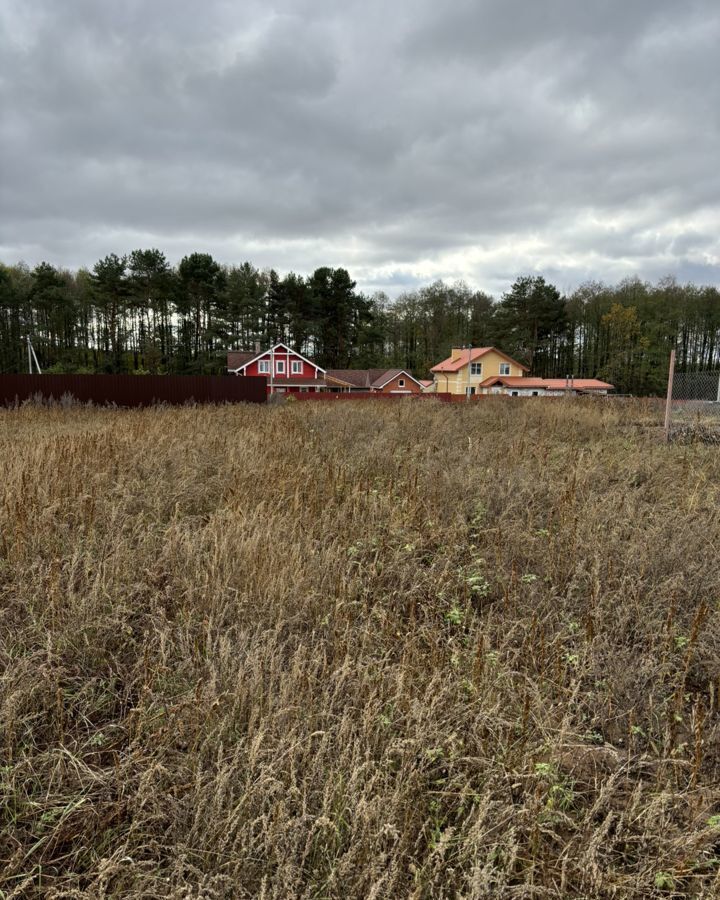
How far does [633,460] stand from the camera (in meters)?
6.03

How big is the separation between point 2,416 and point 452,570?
10320mm

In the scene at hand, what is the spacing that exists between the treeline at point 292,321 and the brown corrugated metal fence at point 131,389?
27.3 meters

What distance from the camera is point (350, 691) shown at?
→ 80.4 inches

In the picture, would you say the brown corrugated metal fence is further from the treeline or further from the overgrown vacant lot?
the treeline

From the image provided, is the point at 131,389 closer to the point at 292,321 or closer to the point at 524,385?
the point at 292,321

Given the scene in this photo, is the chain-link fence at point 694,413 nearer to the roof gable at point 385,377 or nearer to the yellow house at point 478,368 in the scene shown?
the roof gable at point 385,377

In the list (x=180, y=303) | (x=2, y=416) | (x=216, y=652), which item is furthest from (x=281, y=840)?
(x=180, y=303)

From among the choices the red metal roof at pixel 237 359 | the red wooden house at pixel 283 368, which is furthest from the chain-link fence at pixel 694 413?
the red metal roof at pixel 237 359

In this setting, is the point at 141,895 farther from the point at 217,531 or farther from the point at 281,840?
the point at 217,531

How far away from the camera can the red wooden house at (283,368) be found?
4225cm

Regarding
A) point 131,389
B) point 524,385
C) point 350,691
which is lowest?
point 350,691

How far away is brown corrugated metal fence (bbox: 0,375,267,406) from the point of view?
15109 millimetres

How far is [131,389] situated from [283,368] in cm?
2757

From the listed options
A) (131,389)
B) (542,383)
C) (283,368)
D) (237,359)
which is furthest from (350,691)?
(542,383)
